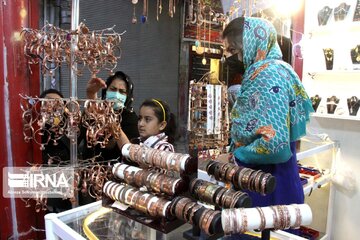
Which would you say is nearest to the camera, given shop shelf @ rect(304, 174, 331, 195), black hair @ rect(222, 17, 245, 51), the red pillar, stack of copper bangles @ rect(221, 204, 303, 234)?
stack of copper bangles @ rect(221, 204, 303, 234)

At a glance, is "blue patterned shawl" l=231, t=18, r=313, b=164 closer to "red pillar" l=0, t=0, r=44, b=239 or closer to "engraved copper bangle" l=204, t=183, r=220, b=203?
"engraved copper bangle" l=204, t=183, r=220, b=203

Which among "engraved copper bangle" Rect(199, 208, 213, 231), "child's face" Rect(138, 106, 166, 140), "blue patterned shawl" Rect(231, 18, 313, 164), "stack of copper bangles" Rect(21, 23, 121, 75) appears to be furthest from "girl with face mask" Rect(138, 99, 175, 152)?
"engraved copper bangle" Rect(199, 208, 213, 231)

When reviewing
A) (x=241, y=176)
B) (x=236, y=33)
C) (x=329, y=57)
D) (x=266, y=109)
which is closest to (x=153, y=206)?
(x=241, y=176)

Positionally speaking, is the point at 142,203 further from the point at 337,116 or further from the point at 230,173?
the point at 337,116

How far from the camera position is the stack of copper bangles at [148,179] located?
90 centimetres

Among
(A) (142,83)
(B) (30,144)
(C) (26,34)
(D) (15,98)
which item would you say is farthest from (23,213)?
(A) (142,83)

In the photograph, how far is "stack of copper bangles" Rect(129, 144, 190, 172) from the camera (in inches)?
35.9

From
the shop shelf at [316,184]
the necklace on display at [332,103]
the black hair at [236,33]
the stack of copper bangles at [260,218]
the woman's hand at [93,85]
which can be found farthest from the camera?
the necklace on display at [332,103]

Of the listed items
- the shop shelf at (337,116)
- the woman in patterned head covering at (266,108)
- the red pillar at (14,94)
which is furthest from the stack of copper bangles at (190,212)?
the shop shelf at (337,116)

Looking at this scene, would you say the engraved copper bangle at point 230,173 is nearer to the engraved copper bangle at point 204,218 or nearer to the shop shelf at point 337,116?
the engraved copper bangle at point 204,218

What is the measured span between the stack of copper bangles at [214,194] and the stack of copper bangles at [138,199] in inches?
3.3

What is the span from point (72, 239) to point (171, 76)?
2396mm

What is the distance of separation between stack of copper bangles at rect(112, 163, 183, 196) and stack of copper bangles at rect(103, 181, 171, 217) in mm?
24

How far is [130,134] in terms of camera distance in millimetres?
2000
